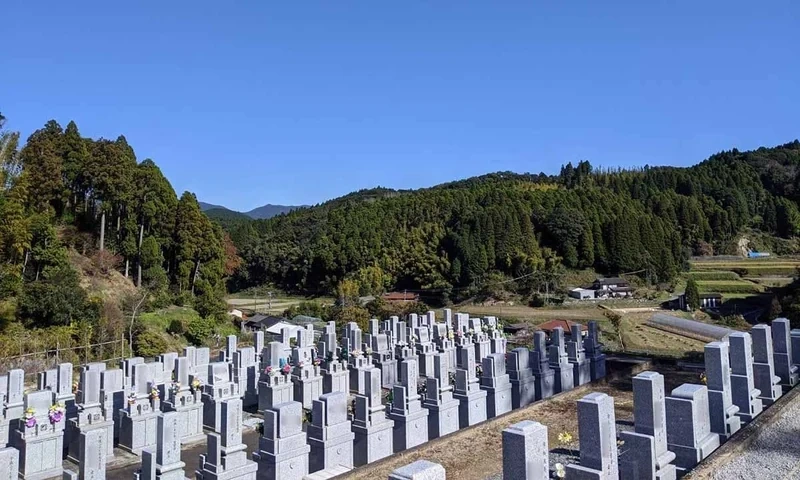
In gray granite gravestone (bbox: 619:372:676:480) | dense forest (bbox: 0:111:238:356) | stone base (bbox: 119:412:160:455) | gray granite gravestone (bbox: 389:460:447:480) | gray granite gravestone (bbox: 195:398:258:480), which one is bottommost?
stone base (bbox: 119:412:160:455)

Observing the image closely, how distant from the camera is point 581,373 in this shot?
44.2 feet

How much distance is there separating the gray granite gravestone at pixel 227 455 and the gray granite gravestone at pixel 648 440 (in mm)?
4668

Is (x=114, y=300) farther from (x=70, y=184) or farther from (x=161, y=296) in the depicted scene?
(x=70, y=184)

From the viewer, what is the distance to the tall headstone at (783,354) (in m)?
9.73

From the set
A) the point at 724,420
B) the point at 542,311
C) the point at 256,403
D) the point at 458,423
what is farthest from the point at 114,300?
the point at 542,311

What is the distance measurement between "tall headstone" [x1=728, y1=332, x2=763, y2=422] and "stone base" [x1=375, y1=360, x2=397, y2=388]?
317 inches

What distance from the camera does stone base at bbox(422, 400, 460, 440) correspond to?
1005cm

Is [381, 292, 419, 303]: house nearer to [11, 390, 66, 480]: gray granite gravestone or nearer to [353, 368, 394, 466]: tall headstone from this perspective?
[353, 368, 394, 466]: tall headstone

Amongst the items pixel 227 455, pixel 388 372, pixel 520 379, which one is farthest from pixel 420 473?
pixel 388 372

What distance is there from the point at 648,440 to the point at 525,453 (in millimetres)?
1942

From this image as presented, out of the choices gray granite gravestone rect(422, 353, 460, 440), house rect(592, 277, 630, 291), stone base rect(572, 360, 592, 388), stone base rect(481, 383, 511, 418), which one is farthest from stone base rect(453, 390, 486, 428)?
house rect(592, 277, 630, 291)

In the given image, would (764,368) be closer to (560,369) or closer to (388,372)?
(560,369)

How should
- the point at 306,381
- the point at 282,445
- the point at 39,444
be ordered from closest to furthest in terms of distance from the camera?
the point at 282,445, the point at 39,444, the point at 306,381

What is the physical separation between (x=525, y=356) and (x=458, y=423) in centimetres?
249
